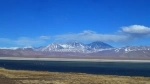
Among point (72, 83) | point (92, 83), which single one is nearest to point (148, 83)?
point (92, 83)

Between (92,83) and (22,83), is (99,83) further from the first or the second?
(22,83)

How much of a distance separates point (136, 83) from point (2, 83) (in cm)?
2375

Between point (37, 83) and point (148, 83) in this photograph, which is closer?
point (37, 83)

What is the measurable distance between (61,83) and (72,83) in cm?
189

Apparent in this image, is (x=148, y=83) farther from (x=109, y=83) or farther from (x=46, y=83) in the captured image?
(x=46, y=83)

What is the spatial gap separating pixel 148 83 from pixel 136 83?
216cm

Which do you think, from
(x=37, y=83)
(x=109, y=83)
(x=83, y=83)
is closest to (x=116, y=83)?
(x=109, y=83)

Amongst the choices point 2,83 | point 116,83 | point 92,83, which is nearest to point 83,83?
point 92,83

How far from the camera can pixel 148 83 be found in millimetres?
54188

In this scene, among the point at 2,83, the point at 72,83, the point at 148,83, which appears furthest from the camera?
the point at 148,83

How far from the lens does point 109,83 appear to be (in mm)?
52156

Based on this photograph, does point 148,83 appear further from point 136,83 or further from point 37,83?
point 37,83

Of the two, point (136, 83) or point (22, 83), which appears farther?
point (136, 83)

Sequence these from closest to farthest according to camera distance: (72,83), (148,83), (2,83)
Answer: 1. (2,83)
2. (72,83)
3. (148,83)
